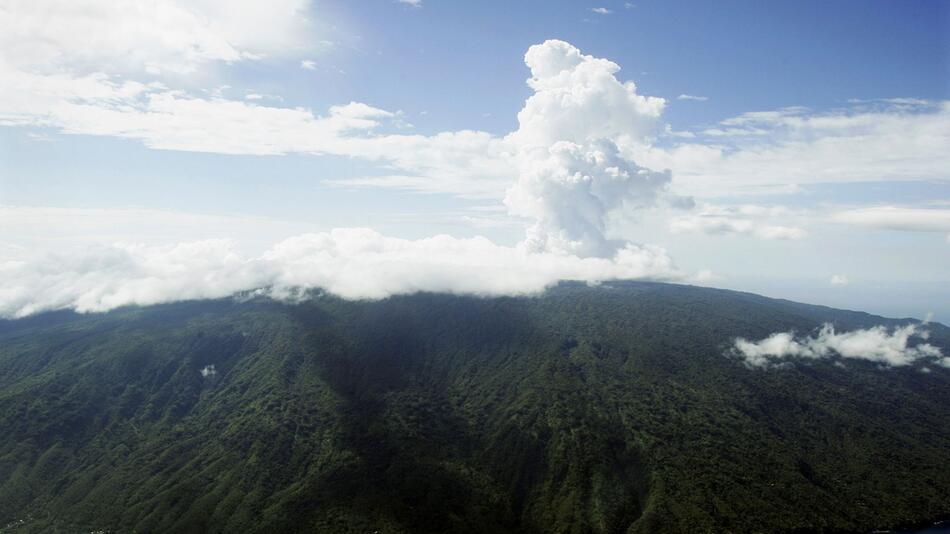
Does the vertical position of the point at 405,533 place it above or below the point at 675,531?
below

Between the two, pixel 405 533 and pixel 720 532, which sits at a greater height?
pixel 720 532

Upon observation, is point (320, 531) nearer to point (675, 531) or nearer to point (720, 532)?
point (675, 531)

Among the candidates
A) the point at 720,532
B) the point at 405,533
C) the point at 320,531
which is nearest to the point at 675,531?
the point at 720,532

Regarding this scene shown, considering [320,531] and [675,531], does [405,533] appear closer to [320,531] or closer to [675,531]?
[320,531]

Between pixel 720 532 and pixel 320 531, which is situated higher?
pixel 720 532

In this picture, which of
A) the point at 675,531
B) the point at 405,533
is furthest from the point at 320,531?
→ the point at 675,531

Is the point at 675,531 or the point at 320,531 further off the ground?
the point at 675,531
